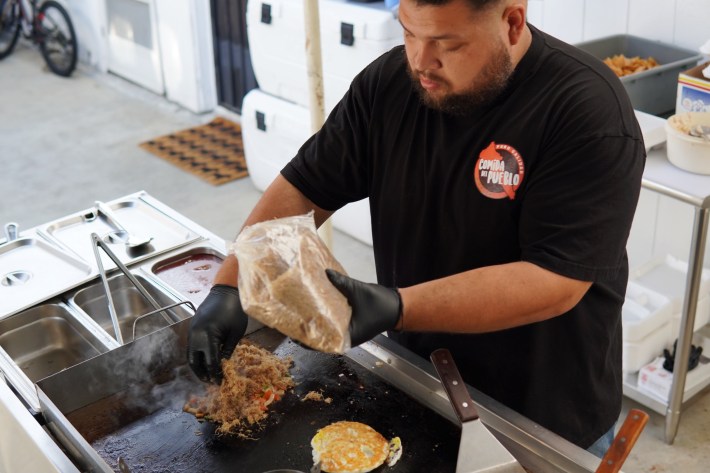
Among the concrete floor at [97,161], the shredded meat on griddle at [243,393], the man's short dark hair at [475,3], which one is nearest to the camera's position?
the man's short dark hair at [475,3]

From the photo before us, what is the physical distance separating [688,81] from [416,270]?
Result: 147 cm

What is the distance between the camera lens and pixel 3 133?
5.93 meters

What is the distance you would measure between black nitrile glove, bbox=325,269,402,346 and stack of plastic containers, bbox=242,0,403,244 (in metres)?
2.49

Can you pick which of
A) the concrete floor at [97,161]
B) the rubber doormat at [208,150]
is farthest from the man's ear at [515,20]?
the rubber doormat at [208,150]

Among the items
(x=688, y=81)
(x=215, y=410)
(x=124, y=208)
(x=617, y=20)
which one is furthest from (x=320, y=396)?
(x=617, y=20)

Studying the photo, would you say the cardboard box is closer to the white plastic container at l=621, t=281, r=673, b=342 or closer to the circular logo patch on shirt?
the white plastic container at l=621, t=281, r=673, b=342

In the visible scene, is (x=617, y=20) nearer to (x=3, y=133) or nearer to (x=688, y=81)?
(x=688, y=81)

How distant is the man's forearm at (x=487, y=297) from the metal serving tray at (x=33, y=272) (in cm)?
121

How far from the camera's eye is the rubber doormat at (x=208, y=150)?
5.25 metres

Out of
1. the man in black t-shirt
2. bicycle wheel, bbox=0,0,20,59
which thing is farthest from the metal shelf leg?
bicycle wheel, bbox=0,0,20,59

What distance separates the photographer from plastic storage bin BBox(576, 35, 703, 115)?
112 inches

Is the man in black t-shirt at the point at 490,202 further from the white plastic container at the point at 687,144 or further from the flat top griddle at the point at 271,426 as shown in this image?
the white plastic container at the point at 687,144

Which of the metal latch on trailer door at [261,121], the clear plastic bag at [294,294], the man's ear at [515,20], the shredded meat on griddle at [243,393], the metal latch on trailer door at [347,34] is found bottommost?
the metal latch on trailer door at [261,121]

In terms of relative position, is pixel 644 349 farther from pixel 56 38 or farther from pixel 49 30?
pixel 49 30
